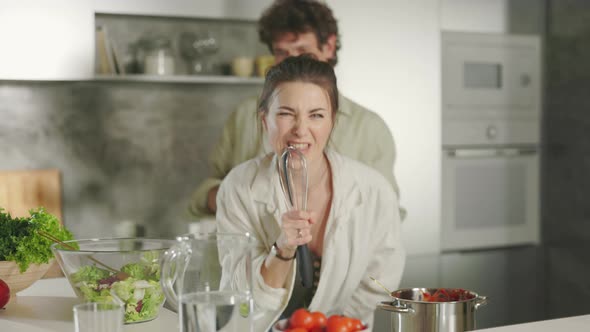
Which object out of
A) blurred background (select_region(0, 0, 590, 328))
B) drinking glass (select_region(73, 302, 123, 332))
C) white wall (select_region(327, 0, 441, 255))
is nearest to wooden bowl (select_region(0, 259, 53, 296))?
drinking glass (select_region(73, 302, 123, 332))

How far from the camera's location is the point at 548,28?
3434 mm

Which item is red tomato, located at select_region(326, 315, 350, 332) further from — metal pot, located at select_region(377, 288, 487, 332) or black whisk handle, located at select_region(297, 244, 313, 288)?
black whisk handle, located at select_region(297, 244, 313, 288)

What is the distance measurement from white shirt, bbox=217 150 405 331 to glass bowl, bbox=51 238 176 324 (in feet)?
1.34

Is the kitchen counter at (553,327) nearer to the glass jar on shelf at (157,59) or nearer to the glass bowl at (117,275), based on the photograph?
the glass bowl at (117,275)

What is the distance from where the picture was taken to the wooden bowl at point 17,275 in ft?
4.41

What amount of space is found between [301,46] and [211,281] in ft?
4.02

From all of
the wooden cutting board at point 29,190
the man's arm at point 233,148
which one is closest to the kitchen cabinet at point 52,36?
the wooden cutting board at point 29,190

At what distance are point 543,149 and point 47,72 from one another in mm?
2178

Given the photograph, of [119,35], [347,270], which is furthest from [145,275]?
[119,35]

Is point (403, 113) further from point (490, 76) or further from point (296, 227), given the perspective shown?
point (296, 227)

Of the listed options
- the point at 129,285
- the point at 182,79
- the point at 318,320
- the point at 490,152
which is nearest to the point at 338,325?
the point at 318,320

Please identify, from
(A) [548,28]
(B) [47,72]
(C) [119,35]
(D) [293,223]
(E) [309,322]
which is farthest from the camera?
(A) [548,28]

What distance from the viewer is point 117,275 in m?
1.19

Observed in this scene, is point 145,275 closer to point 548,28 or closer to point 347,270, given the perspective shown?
point 347,270
